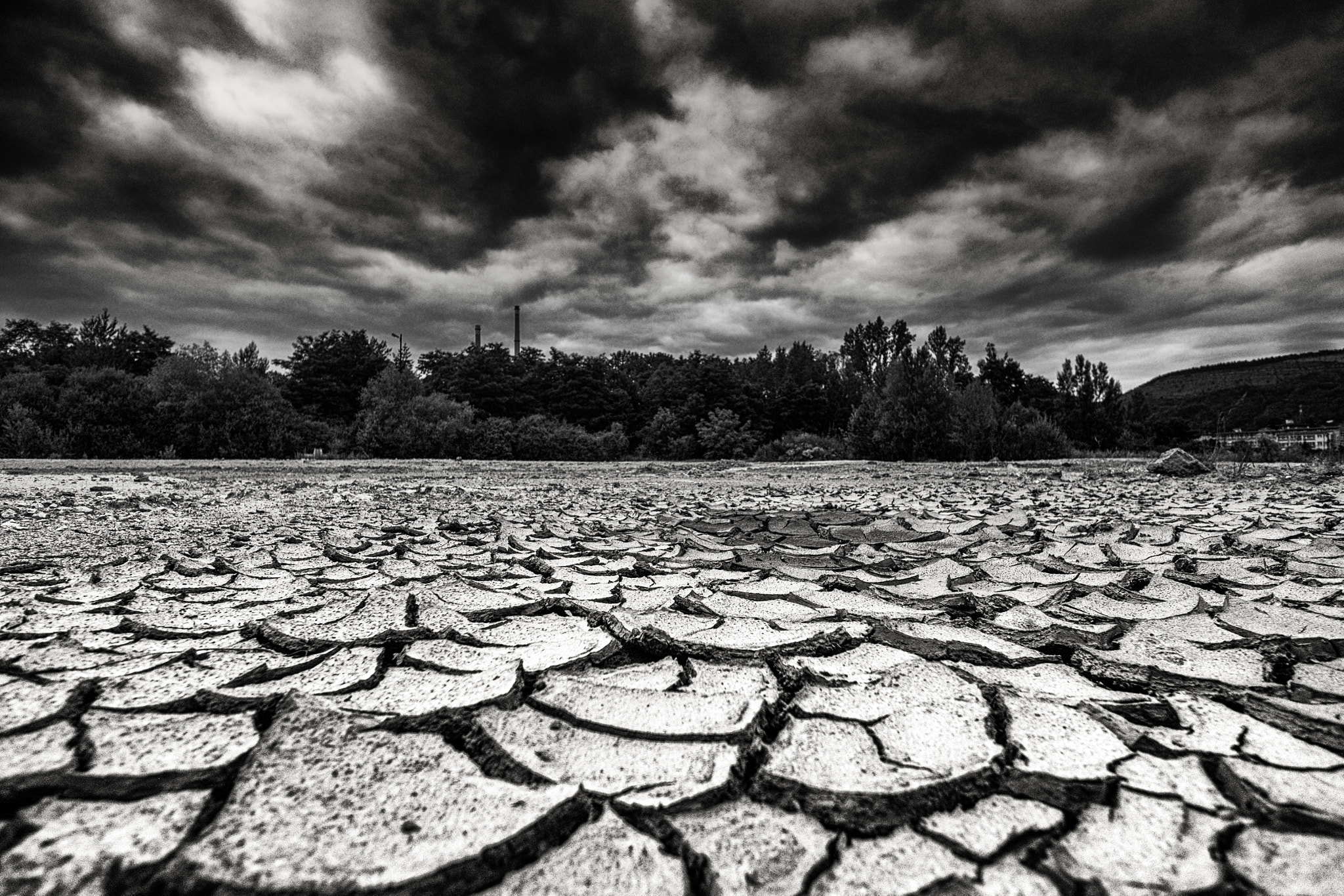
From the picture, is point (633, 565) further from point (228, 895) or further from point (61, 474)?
point (61, 474)

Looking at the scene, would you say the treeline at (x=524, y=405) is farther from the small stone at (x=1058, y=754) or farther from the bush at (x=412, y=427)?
the small stone at (x=1058, y=754)

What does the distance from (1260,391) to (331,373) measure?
4753 centimetres

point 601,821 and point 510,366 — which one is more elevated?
point 510,366

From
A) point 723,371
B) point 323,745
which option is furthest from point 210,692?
point 723,371

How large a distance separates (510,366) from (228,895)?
31.3 metres

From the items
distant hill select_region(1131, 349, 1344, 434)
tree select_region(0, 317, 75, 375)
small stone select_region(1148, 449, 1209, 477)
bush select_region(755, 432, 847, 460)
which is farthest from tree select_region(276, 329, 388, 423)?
distant hill select_region(1131, 349, 1344, 434)

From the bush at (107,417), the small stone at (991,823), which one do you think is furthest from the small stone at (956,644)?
the bush at (107,417)

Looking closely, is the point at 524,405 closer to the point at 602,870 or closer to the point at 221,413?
the point at 221,413

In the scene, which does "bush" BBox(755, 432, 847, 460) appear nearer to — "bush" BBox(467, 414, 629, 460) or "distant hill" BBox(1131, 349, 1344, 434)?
"bush" BBox(467, 414, 629, 460)

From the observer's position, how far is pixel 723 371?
2805 cm

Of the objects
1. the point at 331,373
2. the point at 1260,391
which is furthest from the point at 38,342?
the point at 1260,391

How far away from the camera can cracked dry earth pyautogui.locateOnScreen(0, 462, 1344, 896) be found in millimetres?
469

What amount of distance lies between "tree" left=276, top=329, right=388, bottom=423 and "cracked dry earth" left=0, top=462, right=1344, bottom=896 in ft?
89.2

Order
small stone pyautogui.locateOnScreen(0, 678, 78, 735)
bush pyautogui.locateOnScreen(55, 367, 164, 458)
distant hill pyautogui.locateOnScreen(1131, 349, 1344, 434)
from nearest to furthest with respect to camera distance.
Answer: small stone pyautogui.locateOnScreen(0, 678, 78, 735)
bush pyautogui.locateOnScreen(55, 367, 164, 458)
distant hill pyautogui.locateOnScreen(1131, 349, 1344, 434)
